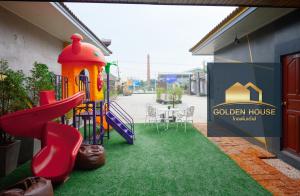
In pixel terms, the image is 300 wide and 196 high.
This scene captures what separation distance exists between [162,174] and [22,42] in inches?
180

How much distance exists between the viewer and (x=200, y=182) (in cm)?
386

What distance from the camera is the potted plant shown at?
3920 mm

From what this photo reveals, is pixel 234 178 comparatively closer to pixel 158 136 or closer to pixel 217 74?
pixel 158 136

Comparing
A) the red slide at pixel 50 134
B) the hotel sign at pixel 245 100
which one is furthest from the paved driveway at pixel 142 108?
the red slide at pixel 50 134

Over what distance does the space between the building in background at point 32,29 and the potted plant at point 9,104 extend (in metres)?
0.94

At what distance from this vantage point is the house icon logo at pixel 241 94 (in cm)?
641

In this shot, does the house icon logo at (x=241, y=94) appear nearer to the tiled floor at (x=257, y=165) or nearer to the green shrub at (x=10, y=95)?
the tiled floor at (x=257, y=165)

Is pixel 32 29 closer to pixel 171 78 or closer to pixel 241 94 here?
→ pixel 241 94

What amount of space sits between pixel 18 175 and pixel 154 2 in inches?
155

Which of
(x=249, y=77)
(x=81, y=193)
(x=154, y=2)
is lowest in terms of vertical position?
(x=81, y=193)

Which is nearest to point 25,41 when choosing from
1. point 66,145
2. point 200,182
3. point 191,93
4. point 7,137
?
point 7,137

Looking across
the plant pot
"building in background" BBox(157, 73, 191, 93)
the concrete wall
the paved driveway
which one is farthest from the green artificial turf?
"building in background" BBox(157, 73, 191, 93)

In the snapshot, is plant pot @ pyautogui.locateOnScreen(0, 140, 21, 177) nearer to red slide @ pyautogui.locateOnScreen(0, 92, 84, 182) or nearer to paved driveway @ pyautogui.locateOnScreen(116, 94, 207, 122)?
red slide @ pyautogui.locateOnScreen(0, 92, 84, 182)

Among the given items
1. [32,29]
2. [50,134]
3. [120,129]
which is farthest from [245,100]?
[32,29]
